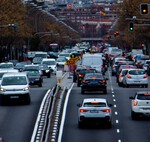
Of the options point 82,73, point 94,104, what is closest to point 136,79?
point 82,73

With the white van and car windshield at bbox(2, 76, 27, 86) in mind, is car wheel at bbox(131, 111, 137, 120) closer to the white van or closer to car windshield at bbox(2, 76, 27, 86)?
car windshield at bbox(2, 76, 27, 86)

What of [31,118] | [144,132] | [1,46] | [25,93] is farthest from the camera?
[1,46]

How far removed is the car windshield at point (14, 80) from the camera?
44.6 meters

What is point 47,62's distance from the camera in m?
88.9

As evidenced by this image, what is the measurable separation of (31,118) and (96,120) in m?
5.32

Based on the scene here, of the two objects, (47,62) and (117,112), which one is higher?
(117,112)

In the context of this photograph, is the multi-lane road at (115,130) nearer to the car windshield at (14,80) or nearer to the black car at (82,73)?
the car windshield at (14,80)

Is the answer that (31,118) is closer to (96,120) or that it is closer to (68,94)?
(96,120)

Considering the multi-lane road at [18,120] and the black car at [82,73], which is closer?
the multi-lane road at [18,120]

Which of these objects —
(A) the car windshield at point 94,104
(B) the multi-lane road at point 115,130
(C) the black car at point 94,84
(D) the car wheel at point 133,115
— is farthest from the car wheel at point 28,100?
(A) the car windshield at point 94,104

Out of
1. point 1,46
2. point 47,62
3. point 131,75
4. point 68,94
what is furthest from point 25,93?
point 1,46

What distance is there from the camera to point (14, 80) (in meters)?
44.9

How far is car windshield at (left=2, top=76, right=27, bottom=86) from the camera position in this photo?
44.6 m

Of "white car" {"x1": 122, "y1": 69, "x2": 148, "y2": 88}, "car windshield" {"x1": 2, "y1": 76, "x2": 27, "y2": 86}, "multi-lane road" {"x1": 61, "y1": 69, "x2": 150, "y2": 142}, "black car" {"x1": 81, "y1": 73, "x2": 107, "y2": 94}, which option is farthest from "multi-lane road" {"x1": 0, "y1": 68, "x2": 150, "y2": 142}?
"white car" {"x1": 122, "y1": 69, "x2": 148, "y2": 88}
